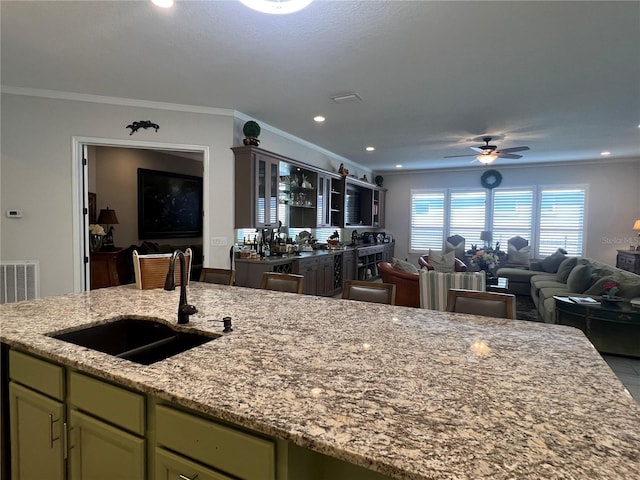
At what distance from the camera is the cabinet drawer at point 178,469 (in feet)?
3.41

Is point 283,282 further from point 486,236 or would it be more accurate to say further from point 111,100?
point 486,236

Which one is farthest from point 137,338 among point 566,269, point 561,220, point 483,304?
point 561,220

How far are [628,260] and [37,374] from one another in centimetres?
856

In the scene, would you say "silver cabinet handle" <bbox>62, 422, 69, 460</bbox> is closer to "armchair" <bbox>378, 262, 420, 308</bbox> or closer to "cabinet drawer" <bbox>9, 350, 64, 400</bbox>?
"cabinet drawer" <bbox>9, 350, 64, 400</bbox>

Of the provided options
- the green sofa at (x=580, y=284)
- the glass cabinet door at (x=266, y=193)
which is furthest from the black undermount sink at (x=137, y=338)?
the green sofa at (x=580, y=284)

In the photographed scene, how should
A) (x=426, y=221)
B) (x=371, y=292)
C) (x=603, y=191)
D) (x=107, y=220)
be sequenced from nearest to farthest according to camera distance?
1. (x=371, y=292)
2. (x=107, y=220)
3. (x=603, y=191)
4. (x=426, y=221)

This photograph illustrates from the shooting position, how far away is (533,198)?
7.92m

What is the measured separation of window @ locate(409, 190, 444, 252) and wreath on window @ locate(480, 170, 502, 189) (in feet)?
3.21

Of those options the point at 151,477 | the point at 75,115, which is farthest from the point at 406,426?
the point at 75,115

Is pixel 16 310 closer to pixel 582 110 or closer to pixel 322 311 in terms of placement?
pixel 322 311

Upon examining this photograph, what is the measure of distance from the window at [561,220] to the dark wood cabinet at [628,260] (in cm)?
71

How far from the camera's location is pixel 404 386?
110cm

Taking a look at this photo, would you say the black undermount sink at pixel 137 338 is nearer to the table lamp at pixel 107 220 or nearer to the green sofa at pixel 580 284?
the green sofa at pixel 580 284

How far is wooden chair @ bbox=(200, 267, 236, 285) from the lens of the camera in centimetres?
296
